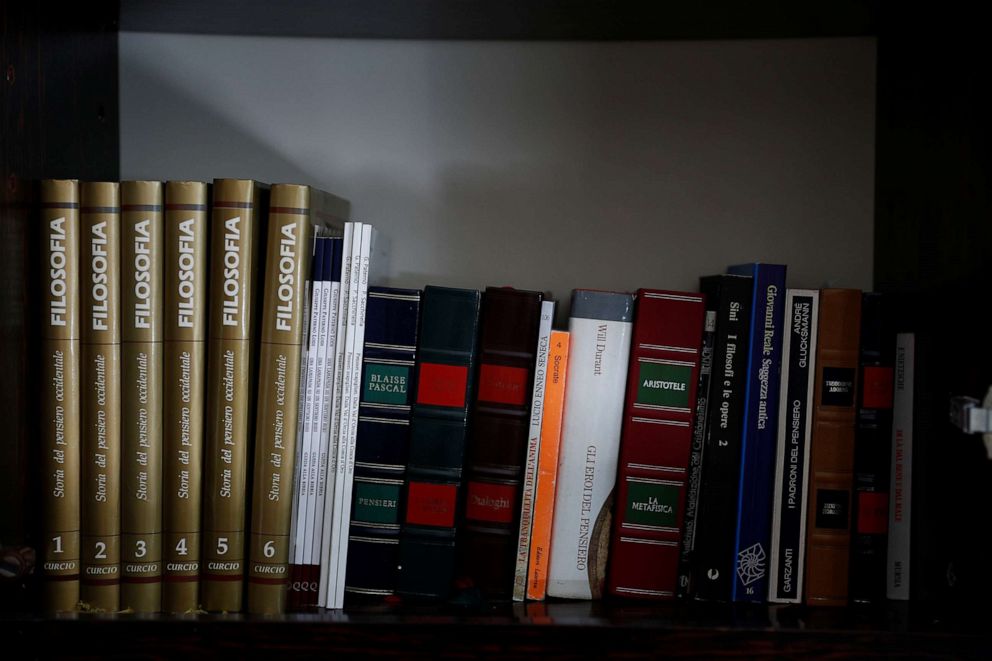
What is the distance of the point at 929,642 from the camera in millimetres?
712

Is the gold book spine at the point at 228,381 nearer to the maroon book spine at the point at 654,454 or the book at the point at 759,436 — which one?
the maroon book spine at the point at 654,454

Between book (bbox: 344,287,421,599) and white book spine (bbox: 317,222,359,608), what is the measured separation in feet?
0.07

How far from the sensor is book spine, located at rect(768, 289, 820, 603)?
0.85 m

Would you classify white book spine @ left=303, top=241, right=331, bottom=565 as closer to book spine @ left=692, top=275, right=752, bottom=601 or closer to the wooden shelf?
the wooden shelf

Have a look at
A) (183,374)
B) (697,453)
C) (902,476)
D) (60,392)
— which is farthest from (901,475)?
(60,392)

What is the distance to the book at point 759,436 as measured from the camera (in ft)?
2.77

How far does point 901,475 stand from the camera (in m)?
0.86

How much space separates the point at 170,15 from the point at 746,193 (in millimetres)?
807

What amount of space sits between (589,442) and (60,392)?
22.0 inches

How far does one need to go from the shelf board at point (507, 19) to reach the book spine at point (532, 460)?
1.28 ft

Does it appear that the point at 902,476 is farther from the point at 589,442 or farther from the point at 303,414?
Answer: the point at 303,414

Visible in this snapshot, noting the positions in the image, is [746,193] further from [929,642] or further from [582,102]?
[929,642]

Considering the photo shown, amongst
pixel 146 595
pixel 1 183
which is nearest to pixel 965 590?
pixel 146 595

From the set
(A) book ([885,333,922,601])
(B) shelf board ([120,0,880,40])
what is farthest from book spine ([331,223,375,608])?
(A) book ([885,333,922,601])
